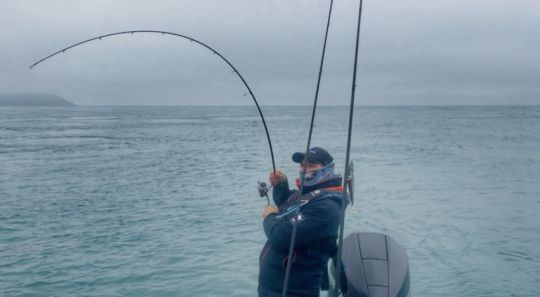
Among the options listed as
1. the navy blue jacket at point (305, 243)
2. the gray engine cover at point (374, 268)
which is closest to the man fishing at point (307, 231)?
the navy blue jacket at point (305, 243)

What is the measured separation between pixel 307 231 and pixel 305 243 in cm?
11

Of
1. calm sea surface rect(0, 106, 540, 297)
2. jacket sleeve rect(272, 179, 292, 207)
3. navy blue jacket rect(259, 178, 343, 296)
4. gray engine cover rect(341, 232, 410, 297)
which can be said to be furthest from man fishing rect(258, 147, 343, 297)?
calm sea surface rect(0, 106, 540, 297)

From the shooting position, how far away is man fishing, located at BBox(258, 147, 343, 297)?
3.09 m

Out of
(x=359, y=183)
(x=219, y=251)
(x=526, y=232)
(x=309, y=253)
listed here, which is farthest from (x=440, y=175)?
(x=309, y=253)

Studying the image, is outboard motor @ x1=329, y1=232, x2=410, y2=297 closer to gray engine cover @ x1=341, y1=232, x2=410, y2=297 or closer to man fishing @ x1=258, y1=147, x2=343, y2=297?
gray engine cover @ x1=341, y1=232, x2=410, y2=297

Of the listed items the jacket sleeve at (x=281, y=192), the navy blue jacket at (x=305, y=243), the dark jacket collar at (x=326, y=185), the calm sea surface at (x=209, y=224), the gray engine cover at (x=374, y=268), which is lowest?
the calm sea surface at (x=209, y=224)

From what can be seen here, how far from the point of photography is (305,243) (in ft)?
10.3

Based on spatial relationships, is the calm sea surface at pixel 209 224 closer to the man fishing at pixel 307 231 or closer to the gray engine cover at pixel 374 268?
the gray engine cover at pixel 374 268

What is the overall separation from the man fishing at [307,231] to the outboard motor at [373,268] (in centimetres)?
Answer: 71

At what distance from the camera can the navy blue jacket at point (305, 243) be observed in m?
3.09

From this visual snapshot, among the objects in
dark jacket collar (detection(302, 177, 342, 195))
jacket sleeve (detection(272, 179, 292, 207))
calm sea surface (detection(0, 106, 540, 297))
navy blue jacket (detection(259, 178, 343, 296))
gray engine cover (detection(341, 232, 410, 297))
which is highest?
dark jacket collar (detection(302, 177, 342, 195))

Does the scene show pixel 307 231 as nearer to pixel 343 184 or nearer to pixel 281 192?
pixel 343 184

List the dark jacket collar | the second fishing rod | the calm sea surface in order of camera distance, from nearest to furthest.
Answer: the second fishing rod < the dark jacket collar < the calm sea surface

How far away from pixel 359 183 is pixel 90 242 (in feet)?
33.5
